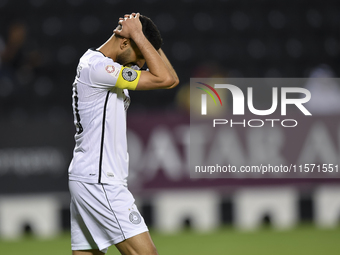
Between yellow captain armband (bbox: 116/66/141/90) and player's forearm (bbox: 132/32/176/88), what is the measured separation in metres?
0.09

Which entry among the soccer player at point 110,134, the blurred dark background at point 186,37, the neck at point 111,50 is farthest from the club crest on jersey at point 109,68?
the blurred dark background at point 186,37

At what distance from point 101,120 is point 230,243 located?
338 cm

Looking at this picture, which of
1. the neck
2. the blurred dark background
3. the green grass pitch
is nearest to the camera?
the neck

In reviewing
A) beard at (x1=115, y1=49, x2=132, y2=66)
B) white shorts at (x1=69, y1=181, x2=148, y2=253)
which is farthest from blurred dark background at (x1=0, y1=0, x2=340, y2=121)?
white shorts at (x1=69, y1=181, x2=148, y2=253)

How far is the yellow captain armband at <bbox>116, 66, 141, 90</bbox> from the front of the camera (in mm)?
2941

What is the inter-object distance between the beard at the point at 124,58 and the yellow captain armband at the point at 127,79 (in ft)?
0.53

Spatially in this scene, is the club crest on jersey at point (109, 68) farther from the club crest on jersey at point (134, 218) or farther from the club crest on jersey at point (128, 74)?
the club crest on jersey at point (134, 218)

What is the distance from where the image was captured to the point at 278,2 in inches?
349

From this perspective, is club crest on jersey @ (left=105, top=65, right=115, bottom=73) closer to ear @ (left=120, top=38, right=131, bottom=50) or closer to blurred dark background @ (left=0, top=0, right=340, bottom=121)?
ear @ (left=120, top=38, right=131, bottom=50)

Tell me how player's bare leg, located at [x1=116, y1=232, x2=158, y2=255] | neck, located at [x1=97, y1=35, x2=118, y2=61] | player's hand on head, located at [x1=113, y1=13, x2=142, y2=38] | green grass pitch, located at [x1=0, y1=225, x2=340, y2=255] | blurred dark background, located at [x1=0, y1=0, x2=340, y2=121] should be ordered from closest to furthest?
player's bare leg, located at [x1=116, y1=232, x2=158, y2=255] → player's hand on head, located at [x1=113, y1=13, x2=142, y2=38] → neck, located at [x1=97, y1=35, x2=118, y2=61] → green grass pitch, located at [x1=0, y1=225, x2=340, y2=255] → blurred dark background, located at [x1=0, y1=0, x2=340, y2=121]

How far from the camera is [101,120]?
2.99 metres

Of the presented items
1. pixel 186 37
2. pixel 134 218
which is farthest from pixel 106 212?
pixel 186 37

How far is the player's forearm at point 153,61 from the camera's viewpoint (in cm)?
295

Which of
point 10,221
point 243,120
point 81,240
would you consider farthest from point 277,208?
point 81,240
